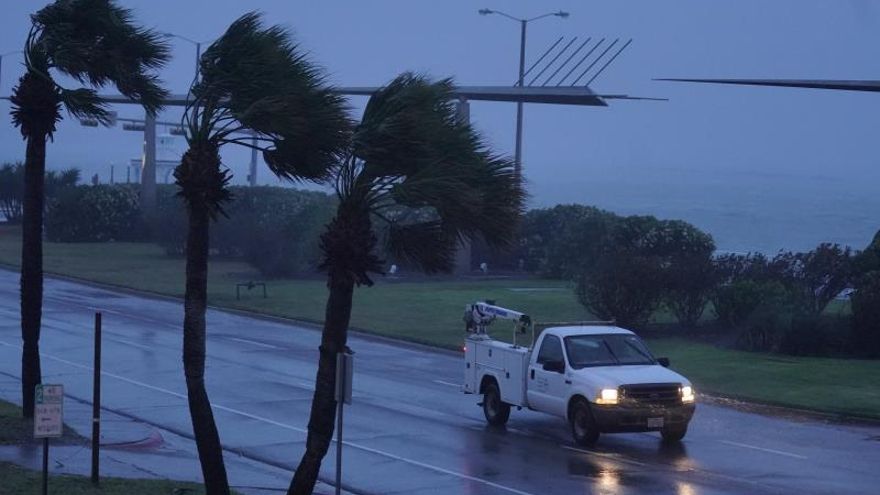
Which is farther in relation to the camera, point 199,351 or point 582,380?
point 582,380

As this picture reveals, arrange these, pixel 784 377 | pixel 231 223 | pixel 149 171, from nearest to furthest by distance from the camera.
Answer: pixel 784 377 < pixel 231 223 < pixel 149 171

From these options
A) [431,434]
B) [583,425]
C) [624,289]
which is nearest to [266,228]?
[624,289]

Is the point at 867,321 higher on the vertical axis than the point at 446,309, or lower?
higher

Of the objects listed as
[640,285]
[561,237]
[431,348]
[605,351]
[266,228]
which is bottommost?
[431,348]

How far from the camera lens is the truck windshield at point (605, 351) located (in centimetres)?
2191

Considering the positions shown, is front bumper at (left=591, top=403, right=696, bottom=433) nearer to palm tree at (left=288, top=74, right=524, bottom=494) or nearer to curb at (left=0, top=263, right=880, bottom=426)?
curb at (left=0, top=263, right=880, bottom=426)

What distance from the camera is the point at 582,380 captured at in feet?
69.6

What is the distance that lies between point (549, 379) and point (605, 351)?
1.01 m

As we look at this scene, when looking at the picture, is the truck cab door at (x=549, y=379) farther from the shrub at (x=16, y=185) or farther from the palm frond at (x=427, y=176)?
the shrub at (x=16, y=185)

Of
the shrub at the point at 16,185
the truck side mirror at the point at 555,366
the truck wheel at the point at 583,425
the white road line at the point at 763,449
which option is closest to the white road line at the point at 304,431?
the truck wheel at the point at 583,425

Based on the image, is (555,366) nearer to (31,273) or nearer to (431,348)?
(31,273)

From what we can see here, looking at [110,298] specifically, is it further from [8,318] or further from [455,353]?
[455,353]

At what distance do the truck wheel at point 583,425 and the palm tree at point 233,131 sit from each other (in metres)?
7.84

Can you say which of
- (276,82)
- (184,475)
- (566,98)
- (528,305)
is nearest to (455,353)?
(528,305)
